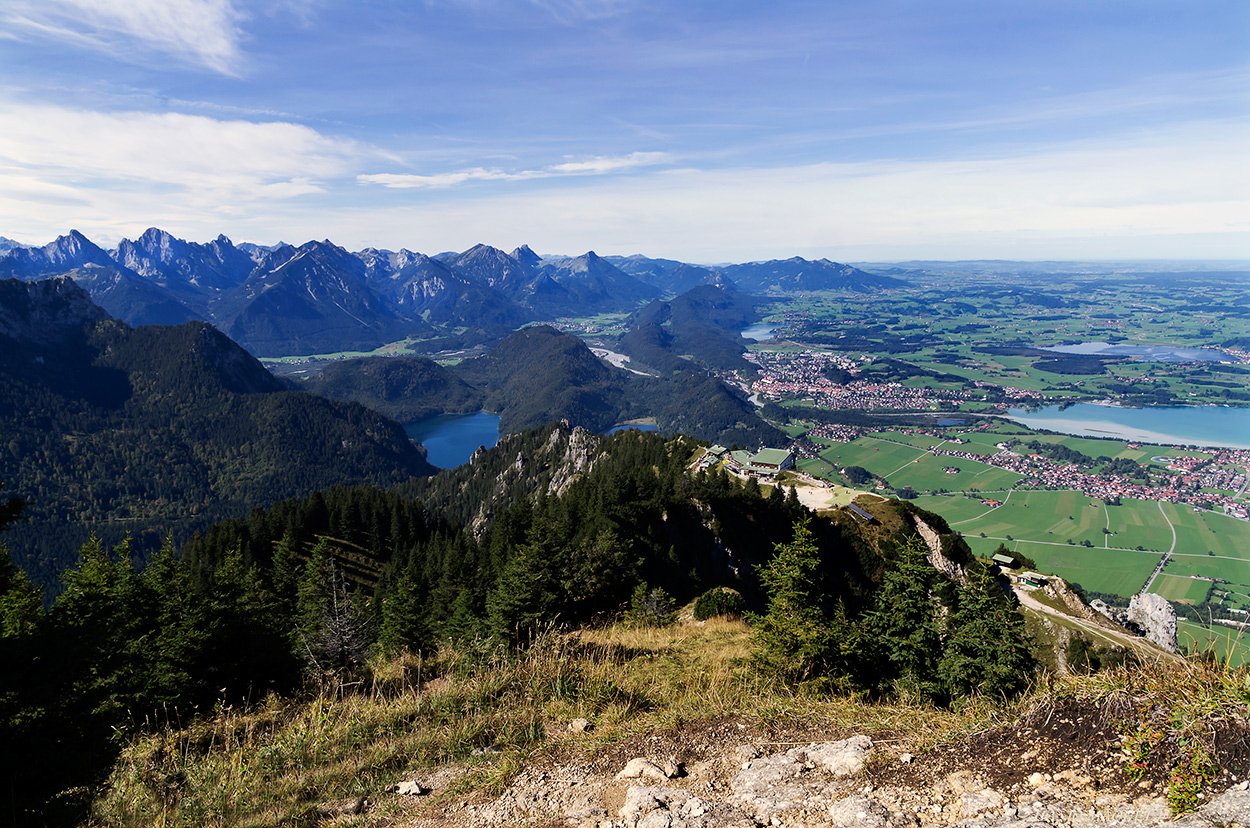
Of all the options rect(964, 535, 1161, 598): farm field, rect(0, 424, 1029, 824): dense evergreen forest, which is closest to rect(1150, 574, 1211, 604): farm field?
rect(964, 535, 1161, 598): farm field

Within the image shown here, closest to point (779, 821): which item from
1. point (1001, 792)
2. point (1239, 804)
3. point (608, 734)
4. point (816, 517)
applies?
point (1001, 792)

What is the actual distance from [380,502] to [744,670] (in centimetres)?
9906

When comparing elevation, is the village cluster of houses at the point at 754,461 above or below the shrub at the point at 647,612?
below

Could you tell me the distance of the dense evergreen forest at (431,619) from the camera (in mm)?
8195

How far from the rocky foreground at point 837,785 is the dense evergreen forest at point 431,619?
4.96 m

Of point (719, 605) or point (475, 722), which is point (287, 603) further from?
point (475, 722)

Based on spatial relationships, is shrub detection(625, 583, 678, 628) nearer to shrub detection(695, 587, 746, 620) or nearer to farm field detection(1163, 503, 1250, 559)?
shrub detection(695, 587, 746, 620)

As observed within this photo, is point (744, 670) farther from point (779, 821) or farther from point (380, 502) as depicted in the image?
point (380, 502)

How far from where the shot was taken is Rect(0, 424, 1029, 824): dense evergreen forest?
323 inches

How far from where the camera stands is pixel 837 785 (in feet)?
20.8

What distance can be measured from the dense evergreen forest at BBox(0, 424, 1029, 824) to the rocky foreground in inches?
195

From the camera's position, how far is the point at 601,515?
6284 centimetres

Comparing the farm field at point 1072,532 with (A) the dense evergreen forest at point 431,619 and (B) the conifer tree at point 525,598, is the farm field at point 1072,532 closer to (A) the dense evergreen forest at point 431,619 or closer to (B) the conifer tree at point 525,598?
(A) the dense evergreen forest at point 431,619

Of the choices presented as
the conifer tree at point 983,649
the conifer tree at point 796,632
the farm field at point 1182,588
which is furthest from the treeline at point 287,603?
the farm field at point 1182,588
